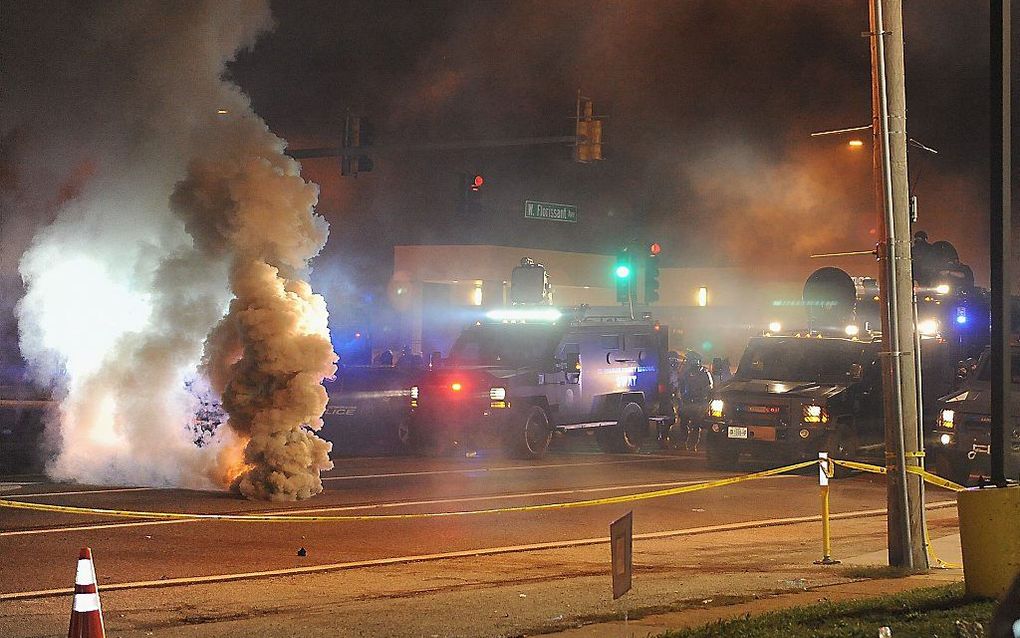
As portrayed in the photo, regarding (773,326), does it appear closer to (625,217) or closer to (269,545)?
(269,545)

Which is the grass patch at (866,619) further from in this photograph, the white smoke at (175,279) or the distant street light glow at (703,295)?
the distant street light glow at (703,295)

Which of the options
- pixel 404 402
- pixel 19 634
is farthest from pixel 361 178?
pixel 19 634

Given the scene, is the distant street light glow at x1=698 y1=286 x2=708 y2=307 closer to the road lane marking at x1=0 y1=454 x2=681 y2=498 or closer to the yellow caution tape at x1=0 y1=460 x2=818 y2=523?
the road lane marking at x1=0 y1=454 x2=681 y2=498

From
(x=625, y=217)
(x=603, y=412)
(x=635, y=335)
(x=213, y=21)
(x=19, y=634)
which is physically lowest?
(x=19, y=634)

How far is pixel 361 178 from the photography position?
50.1m

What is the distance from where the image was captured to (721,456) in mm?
20031

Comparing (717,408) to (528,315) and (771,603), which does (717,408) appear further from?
(771,603)

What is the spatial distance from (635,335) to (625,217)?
3326 cm

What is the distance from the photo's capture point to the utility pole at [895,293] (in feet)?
35.1

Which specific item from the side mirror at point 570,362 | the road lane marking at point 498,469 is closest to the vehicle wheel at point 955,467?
the road lane marking at point 498,469

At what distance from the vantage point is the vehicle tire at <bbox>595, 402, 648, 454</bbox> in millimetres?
23188

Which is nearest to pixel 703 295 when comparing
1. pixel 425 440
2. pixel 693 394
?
pixel 693 394

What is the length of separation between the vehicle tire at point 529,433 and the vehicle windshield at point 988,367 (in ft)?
22.6

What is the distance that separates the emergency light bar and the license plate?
12.7ft
